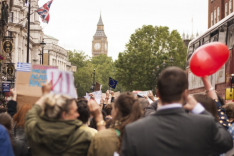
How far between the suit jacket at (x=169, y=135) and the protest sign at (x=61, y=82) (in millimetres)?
1070

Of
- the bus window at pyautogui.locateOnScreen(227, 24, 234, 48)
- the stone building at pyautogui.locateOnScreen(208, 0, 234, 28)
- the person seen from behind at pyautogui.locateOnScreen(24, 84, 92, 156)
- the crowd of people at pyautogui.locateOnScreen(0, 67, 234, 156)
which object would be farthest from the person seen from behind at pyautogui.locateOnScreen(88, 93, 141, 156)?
the stone building at pyautogui.locateOnScreen(208, 0, 234, 28)

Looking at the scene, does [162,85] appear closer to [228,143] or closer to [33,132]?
A: [228,143]

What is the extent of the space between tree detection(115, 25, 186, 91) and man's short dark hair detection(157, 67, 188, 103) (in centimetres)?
5460

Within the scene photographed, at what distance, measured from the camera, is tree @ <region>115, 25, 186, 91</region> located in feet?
204

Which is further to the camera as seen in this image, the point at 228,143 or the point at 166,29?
the point at 166,29

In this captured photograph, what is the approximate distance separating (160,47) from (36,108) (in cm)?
6213

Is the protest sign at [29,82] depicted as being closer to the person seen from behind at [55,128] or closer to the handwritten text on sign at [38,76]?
the handwritten text on sign at [38,76]

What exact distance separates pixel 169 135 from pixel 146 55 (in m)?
60.4

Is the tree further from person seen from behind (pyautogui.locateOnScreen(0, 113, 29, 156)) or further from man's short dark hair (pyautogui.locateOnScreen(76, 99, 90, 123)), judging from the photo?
man's short dark hair (pyautogui.locateOnScreen(76, 99, 90, 123))

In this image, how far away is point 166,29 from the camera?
67.6 m

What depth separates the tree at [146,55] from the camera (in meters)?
62.2

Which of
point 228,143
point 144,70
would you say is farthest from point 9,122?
point 144,70

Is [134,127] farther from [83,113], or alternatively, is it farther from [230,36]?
[230,36]

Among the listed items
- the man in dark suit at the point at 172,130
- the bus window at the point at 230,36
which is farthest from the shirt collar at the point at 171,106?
the bus window at the point at 230,36
